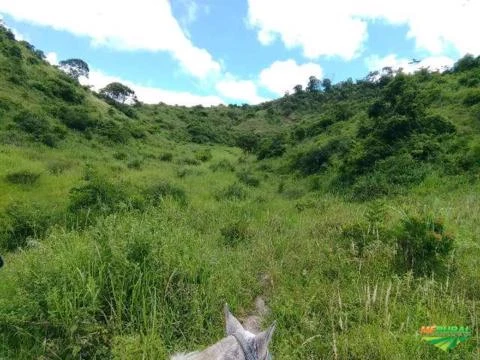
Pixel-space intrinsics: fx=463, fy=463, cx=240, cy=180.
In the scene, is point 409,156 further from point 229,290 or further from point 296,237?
point 229,290

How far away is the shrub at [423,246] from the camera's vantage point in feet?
18.7

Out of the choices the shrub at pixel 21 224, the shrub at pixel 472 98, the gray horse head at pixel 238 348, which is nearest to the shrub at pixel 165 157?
the shrub at pixel 472 98

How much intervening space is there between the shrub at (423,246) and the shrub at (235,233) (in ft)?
9.43

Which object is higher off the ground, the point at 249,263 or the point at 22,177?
the point at 22,177

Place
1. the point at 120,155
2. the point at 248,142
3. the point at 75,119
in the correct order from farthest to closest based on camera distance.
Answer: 1. the point at 248,142
2. the point at 75,119
3. the point at 120,155

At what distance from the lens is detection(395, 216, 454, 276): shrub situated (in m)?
5.71

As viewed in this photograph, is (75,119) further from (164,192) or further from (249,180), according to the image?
(164,192)

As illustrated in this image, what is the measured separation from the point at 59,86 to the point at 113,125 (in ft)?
21.9

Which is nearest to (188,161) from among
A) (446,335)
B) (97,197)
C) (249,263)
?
(97,197)

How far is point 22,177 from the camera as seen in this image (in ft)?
47.2

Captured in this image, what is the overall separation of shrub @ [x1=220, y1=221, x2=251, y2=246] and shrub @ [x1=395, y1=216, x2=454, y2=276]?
113 inches

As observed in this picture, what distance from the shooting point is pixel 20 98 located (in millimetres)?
26547

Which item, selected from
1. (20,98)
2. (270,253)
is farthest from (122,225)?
(20,98)

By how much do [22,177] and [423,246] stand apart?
12465 mm
